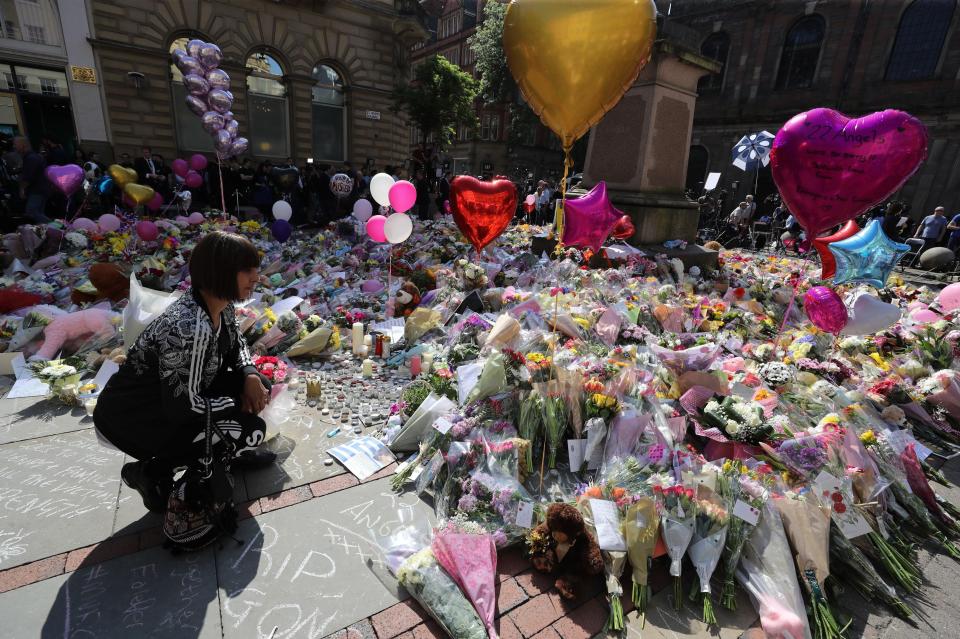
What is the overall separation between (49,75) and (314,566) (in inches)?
659

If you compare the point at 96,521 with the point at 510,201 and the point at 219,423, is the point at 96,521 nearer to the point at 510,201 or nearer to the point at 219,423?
the point at 219,423

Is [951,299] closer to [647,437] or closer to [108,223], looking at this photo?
[647,437]

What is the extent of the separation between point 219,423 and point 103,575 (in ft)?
2.81

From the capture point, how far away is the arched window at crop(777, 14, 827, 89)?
23047 millimetres

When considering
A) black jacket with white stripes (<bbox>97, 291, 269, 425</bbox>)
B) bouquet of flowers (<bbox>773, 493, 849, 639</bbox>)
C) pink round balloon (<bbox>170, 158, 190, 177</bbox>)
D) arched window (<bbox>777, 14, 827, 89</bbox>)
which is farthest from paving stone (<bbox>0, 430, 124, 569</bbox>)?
arched window (<bbox>777, 14, 827, 89</bbox>)

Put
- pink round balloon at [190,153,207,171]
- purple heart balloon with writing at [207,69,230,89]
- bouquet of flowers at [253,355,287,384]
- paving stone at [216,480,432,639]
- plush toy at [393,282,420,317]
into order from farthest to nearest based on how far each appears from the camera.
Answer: pink round balloon at [190,153,207,171]
purple heart balloon with writing at [207,69,230,89]
plush toy at [393,282,420,317]
bouquet of flowers at [253,355,287,384]
paving stone at [216,480,432,639]

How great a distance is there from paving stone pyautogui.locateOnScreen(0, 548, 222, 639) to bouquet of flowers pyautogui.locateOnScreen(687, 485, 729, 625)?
226cm

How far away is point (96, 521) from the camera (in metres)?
2.53

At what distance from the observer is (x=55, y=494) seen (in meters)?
2.72

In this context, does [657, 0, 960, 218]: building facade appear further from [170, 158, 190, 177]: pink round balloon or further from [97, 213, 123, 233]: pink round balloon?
[97, 213, 123, 233]: pink round balloon

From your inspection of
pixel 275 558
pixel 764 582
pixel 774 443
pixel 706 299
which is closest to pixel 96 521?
pixel 275 558

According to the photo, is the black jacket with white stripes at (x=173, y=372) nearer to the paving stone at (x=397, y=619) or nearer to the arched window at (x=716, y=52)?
the paving stone at (x=397, y=619)

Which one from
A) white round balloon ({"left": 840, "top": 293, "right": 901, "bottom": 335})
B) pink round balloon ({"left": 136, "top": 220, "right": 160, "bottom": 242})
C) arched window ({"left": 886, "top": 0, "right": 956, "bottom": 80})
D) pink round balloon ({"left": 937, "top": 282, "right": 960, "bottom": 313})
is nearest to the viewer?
white round balloon ({"left": 840, "top": 293, "right": 901, "bottom": 335})

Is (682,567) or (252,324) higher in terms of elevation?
(252,324)
